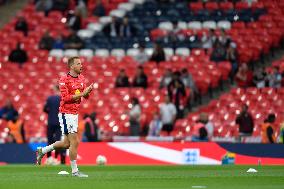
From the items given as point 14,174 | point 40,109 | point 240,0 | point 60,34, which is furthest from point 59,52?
point 14,174

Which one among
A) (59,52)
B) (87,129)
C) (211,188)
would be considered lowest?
(211,188)

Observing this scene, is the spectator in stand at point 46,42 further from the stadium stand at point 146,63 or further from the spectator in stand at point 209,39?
the spectator in stand at point 209,39

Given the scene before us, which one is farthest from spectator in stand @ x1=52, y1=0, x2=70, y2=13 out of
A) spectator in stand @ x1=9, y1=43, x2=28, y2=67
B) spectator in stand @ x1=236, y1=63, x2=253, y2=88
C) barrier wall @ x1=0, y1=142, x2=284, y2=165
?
barrier wall @ x1=0, y1=142, x2=284, y2=165

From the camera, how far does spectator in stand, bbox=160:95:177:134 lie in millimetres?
33344

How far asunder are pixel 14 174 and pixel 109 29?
2006 centimetres

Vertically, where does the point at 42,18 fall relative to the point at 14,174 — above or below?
above

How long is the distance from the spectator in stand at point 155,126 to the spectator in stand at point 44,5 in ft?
38.2

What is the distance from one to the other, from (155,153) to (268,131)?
3.45m

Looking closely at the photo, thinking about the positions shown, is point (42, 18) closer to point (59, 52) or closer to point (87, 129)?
point (59, 52)

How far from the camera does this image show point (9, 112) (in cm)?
3422

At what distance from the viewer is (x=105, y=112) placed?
35.6 metres

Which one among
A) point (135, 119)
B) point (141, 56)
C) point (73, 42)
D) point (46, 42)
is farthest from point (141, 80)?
point (46, 42)

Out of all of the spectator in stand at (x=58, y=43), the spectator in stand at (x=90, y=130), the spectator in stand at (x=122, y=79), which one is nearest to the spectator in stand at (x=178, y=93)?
the spectator in stand at (x=122, y=79)

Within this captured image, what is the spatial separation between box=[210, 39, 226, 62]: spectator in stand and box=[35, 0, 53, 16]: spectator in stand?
31.5 feet
